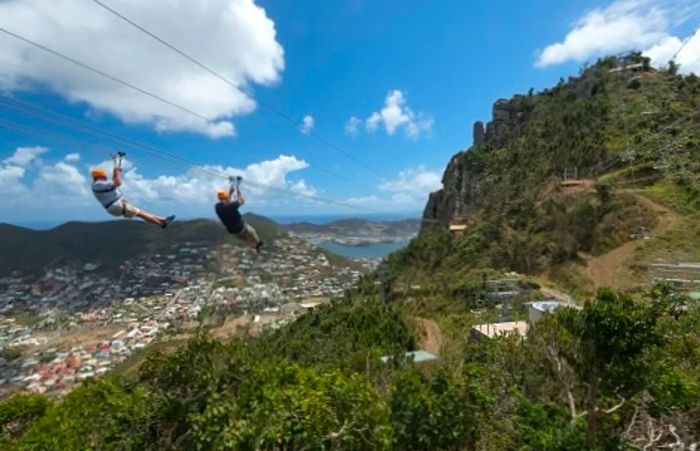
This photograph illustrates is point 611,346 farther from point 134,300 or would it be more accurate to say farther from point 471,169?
point 134,300

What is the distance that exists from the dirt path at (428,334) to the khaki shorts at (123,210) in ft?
62.7

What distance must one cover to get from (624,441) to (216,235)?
81.6 m

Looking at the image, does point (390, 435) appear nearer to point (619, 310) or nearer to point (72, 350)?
point (619, 310)

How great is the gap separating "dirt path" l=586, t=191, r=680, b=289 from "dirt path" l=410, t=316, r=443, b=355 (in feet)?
32.5

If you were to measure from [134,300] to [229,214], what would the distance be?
68.1 metres

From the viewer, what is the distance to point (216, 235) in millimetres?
82812

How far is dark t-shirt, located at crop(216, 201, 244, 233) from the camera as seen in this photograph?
805cm

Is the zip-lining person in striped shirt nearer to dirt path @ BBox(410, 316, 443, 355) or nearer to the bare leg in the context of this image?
the bare leg

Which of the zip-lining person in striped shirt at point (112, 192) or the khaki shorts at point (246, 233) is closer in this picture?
the zip-lining person in striped shirt at point (112, 192)

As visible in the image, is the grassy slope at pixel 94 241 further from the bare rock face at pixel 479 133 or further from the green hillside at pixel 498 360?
the green hillside at pixel 498 360

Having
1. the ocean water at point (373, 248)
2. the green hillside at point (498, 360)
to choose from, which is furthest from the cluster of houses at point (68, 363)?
the ocean water at point (373, 248)

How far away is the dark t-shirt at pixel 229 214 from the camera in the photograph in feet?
26.4

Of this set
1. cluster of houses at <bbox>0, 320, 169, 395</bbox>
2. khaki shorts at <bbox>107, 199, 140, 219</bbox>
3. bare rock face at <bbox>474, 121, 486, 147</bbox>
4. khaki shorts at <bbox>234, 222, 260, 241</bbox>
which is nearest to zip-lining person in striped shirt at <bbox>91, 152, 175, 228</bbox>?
khaki shorts at <bbox>107, 199, 140, 219</bbox>

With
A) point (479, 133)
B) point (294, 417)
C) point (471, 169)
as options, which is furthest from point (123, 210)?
point (479, 133)
